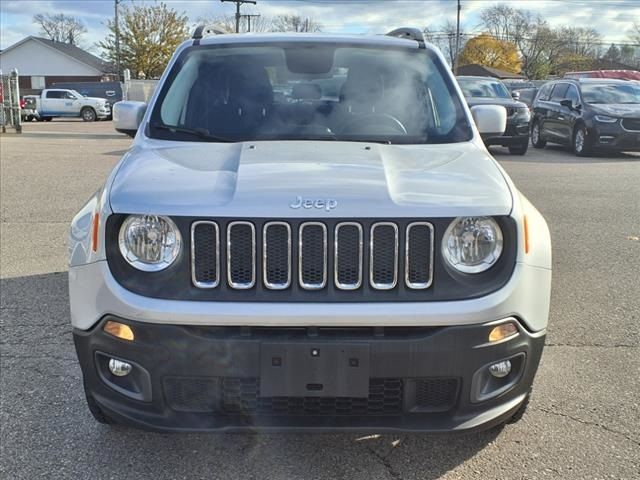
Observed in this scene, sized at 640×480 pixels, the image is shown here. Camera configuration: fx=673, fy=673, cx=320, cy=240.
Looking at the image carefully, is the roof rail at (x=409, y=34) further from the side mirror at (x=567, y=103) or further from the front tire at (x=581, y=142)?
the side mirror at (x=567, y=103)

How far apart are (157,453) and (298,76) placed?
2225 millimetres

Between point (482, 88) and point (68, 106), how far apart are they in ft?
90.4

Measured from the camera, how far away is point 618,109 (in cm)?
1526

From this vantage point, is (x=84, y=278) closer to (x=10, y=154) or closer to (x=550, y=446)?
(x=550, y=446)

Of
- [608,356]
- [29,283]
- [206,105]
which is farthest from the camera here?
[29,283]

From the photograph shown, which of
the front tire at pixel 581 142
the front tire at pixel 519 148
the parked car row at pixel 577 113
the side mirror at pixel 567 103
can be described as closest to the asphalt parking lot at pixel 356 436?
the parked car row at pixel 577 113

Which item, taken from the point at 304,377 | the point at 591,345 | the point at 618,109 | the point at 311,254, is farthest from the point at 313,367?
the point at 618,109

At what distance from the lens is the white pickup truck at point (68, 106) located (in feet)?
121

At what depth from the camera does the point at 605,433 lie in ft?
10.5

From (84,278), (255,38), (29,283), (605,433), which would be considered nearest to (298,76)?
(255,38)

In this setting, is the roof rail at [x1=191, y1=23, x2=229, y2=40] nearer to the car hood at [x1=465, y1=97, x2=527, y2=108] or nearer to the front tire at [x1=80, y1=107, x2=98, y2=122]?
the car hood at [x1=465, y1=97, x2=527, y2=108]

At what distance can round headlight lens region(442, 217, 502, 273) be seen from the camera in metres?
2.55

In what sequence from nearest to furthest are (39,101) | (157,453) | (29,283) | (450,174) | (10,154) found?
(450,174)
(157,453)
(29,283)
(10,154)
(39,101)

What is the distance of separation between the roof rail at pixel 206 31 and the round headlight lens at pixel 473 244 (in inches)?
96.7
